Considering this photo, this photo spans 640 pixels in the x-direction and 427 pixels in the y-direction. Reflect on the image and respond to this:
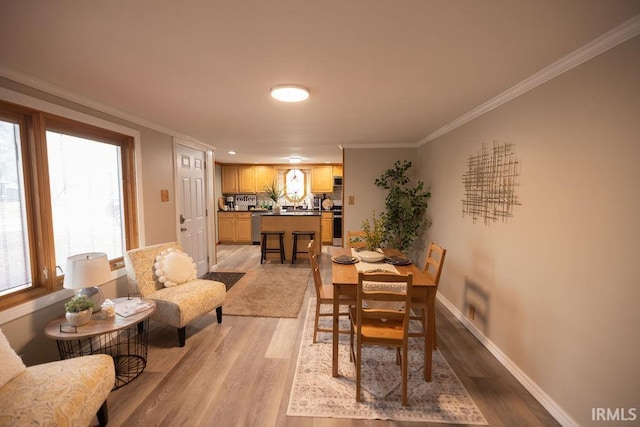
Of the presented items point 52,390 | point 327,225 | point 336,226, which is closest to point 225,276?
point 327,225

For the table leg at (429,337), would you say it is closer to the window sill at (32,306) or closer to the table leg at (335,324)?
the table leg at (335,324)

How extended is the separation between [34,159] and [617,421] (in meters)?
3.92

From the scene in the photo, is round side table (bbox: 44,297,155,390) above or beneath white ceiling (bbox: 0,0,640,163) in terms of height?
beneath

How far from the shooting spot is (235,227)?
291 inches

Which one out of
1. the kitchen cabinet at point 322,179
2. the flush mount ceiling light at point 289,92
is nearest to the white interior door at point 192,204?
the flush mount ceiling light at point 289,92

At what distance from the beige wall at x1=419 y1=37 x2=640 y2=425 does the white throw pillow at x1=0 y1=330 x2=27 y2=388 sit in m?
3.04

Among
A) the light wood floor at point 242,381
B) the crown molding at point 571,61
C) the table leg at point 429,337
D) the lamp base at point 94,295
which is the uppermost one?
the crown molding at point 571,61

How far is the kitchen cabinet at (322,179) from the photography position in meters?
7.61

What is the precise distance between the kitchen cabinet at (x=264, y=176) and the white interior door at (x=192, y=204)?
295cm

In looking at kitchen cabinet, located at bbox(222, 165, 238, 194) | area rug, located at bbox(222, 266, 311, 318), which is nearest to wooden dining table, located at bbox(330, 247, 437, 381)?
area rug, located at bbox(222, 266, 311, 318)

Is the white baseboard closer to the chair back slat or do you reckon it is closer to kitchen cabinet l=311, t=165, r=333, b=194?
the chair back slat

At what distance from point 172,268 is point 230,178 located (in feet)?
17.0

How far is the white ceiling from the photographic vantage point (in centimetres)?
122

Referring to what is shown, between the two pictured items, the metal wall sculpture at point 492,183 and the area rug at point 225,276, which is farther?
the area rug at point 225,276
